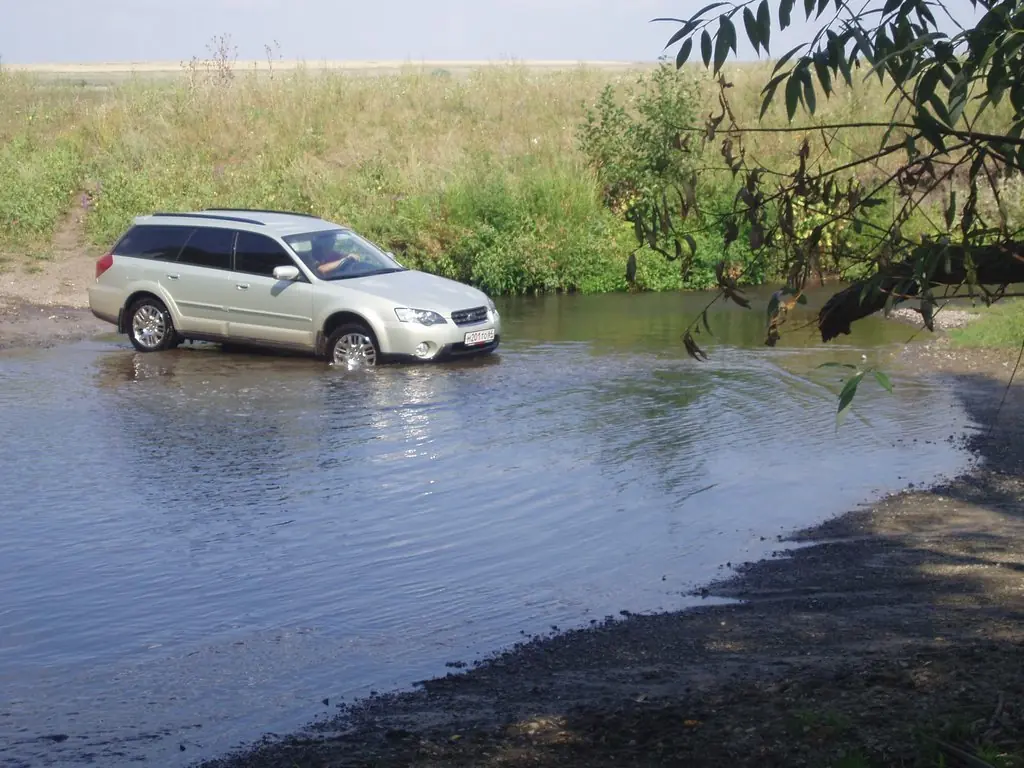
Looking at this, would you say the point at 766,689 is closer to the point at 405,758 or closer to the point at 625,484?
the point at 405,758

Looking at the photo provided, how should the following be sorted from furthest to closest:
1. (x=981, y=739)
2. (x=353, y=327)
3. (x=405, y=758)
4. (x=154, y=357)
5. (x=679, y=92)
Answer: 1. (x=679, y=92)
2. (x=154, y=357)
3. (x=353, y=327)
4. (x=405, y=758)
5. (x=981, y=739)

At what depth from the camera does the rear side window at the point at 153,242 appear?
18719mm

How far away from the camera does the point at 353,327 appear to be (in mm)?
17031

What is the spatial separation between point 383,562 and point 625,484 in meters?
2.73

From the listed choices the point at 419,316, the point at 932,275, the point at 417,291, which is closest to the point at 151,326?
the point at 417,291

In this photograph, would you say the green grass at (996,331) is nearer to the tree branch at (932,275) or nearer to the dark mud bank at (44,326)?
the tree branch at (932,275)

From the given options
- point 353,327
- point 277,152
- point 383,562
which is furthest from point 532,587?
point 277,152

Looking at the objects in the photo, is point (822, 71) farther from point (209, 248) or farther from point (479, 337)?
point (209, 248)

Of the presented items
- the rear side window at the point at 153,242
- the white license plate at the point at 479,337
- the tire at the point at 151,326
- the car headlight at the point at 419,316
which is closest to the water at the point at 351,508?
the white license plate at the point at 479,337

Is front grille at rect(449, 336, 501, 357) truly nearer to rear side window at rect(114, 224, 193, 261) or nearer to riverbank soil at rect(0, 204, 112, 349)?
rear side window at rect(114, 224, 193, 261)

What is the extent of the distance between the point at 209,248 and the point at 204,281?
50 centimetres

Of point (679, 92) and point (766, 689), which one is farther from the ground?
point (679, 92)

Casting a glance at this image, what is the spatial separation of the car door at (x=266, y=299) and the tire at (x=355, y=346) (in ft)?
1.28

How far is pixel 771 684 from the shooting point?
5.60m
